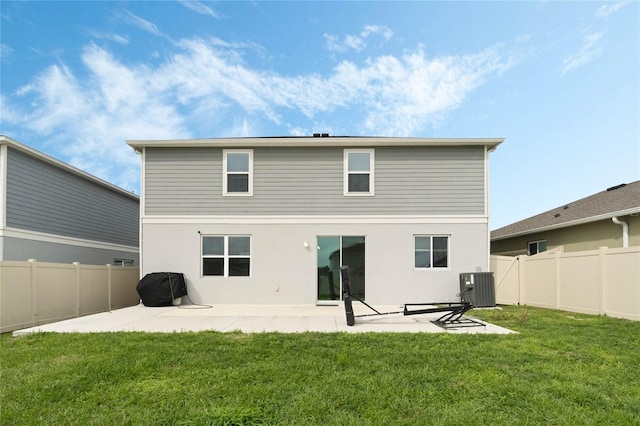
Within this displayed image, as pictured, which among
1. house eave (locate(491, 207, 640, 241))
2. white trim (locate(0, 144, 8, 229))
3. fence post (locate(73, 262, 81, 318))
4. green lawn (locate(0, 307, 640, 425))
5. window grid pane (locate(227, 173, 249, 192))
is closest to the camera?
green lawn (locate(0, 307, 640, 425))

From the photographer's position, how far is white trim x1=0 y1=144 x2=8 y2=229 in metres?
10.3

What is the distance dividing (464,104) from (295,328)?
1013cm

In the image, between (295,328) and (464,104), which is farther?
(464,104)

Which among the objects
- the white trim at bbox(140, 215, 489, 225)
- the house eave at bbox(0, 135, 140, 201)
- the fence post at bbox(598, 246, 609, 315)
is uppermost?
the house eave at bbox(0, 135, 140, 201)

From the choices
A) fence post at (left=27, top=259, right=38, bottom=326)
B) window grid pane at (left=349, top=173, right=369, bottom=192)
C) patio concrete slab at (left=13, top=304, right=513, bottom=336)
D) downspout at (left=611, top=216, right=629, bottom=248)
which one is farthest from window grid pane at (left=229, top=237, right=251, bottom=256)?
downspout at (left=611, top=216, right=629, bottom=248)

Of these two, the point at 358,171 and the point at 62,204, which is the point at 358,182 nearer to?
the point at 358,171

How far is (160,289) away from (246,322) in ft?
12.5

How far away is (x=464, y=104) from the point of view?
504 inches

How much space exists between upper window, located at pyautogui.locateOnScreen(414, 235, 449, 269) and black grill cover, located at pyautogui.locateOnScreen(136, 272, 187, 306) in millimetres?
7306

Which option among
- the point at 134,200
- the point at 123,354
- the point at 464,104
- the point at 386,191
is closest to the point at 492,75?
the point at 464,104

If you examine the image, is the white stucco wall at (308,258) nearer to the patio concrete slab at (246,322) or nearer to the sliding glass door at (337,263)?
the sliding glass door at (337,263)

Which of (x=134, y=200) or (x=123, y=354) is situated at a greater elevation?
(x=134, y=200)

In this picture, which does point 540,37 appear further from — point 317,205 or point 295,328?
point 295,328

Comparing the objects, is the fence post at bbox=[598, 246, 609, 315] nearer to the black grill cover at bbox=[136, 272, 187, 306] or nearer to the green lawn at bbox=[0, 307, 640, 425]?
the green lawn at bbox=[0, 307, 640, 425]
